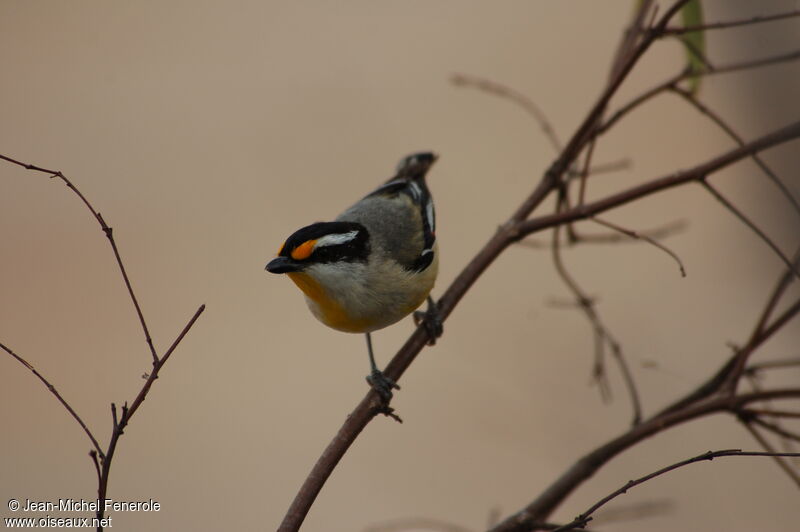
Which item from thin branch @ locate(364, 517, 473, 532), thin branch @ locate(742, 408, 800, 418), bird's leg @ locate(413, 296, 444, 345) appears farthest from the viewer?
bird's leg @ locate(413, 296, 444, 345)

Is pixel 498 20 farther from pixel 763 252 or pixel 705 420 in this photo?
pixel 705 420

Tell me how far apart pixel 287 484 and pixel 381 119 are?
13.3 feet

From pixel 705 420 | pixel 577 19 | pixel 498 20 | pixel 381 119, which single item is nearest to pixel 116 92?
pixel 381 119

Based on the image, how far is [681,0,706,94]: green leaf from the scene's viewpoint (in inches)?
101

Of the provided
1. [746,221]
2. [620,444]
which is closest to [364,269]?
[620,444]

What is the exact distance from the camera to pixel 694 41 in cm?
273

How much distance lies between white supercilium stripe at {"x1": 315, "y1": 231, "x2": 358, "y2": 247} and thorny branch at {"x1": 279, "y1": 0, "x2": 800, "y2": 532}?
506 millimetres

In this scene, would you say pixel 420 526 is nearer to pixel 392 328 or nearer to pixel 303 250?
pixel 303 250

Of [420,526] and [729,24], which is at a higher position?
[729,24]

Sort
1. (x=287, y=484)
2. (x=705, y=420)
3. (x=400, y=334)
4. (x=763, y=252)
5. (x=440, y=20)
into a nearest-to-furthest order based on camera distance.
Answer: (x=287, y=484) → (x=705, y=420) → (x=400, y=334) → (x=763, y=252) → (x=440, y=20)

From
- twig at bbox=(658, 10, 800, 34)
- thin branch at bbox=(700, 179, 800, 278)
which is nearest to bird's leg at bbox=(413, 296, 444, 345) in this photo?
thin branch at bbox=(700, 179, 800, 278)

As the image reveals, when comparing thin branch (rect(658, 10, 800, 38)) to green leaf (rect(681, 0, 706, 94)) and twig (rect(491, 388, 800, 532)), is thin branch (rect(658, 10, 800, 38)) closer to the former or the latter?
green leaf (rect(681, 0, 706, 94))

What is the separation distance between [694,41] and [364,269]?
1.42 m

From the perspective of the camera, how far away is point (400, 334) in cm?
673
